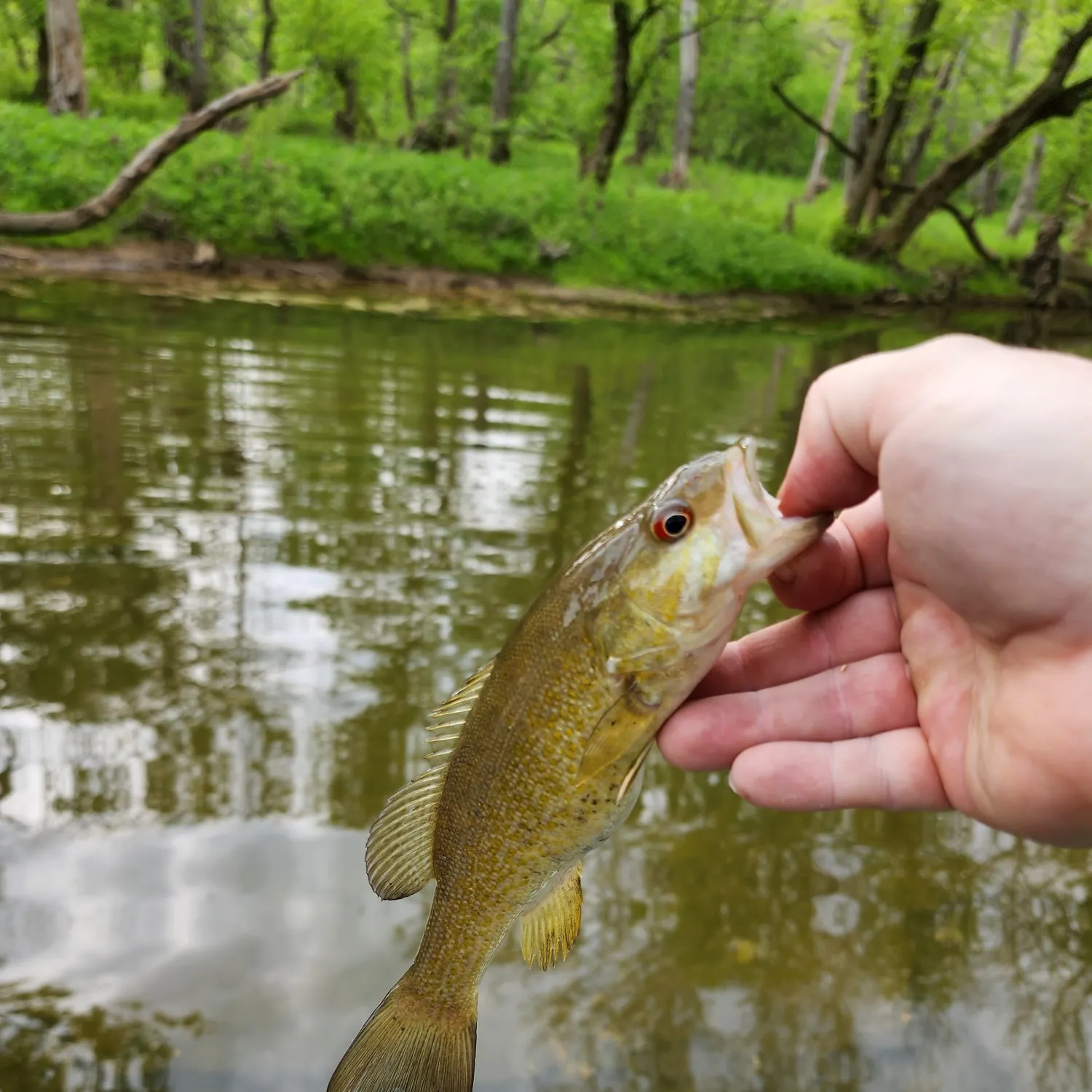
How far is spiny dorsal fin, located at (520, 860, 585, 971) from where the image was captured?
7.61 feet

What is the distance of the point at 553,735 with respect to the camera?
2.06m

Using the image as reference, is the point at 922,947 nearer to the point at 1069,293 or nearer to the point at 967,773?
the point at 967,773

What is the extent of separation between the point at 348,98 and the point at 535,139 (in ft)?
34.2

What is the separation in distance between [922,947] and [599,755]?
223 centimetres

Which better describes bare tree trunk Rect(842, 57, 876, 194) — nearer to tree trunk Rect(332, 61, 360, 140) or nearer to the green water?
tree trunk Rect(332, 61, 360, 140)

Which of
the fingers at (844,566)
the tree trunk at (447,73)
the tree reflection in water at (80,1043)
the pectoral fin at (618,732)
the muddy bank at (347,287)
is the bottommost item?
the tree reflection in water at (80,1043)

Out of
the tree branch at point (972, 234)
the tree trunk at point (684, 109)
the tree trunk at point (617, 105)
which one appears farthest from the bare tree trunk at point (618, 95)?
the tree branch at point (972, 234)

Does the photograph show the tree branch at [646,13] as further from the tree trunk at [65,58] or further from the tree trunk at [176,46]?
the tree trunk at [176,46]

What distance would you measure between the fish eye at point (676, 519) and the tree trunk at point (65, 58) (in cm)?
2165

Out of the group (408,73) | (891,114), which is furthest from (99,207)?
(408,73)

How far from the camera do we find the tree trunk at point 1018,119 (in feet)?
63.6

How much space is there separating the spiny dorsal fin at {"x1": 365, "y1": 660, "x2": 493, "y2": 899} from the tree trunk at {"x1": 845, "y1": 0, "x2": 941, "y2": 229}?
949 inches

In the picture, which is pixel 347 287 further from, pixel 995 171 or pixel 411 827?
pixel 995 171

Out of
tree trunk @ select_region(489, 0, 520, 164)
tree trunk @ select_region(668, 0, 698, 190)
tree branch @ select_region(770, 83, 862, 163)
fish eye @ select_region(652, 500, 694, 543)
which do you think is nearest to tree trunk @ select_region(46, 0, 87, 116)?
tree trunk @ select_region(489, 0, 520, 164)
